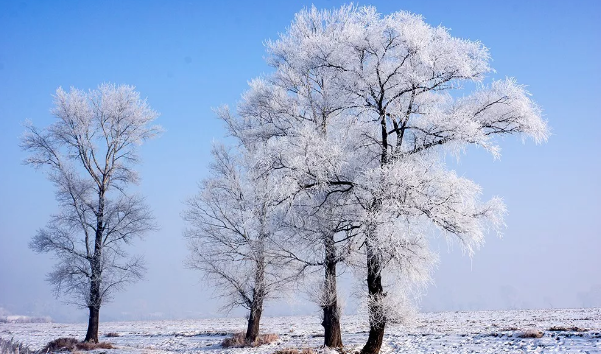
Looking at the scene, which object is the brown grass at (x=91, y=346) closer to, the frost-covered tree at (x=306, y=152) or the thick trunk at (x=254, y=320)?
the thick trunk at (x=254, y=320)

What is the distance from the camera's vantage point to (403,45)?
1303 cm

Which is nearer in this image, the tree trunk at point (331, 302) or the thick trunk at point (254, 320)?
the tree trunk at point (331, 302)

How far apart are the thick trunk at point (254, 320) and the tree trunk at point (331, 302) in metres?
4.49

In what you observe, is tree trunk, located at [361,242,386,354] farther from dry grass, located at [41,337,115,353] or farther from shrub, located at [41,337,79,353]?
shrub, located at [41,337,79,353]

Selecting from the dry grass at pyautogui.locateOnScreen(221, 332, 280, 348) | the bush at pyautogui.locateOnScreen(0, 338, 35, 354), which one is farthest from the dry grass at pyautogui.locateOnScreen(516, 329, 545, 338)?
the bush at pyautogui.locateOnScreen(0, 338, 35, 354)

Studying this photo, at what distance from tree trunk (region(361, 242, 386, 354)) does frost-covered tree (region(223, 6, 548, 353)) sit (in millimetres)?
30

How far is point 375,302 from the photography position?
43.8ft

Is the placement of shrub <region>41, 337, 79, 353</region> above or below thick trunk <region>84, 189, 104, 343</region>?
below

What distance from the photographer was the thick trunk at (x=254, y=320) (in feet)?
64.4

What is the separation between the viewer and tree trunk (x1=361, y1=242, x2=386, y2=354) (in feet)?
43.9

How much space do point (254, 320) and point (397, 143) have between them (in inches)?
417

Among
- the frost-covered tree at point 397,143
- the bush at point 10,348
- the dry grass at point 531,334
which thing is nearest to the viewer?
the bush at point 10,348

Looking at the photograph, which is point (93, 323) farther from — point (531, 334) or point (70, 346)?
point (531, 334)

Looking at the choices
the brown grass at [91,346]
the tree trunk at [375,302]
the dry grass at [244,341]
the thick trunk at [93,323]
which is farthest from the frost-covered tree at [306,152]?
the thick trunk at [93,323]
